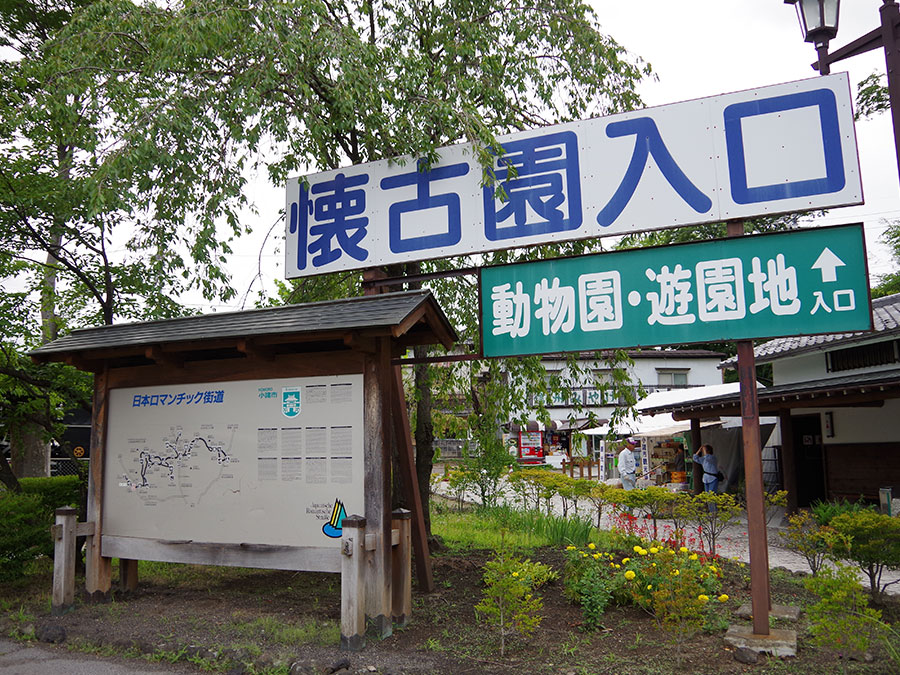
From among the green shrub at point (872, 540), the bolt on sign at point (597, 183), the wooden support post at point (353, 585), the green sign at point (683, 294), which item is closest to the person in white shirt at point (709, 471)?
the green shrub at point (872, 540)

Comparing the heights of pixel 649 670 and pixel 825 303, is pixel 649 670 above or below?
below

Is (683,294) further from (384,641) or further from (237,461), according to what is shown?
(237,461)

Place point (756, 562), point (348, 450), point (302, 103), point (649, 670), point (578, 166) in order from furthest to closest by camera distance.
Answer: point (302, 103), point (578, 166), point (348, 450), point (756, 562), point (649, 670)

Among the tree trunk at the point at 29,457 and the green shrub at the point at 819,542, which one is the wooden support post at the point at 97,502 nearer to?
the green shrub at the point at 819,542

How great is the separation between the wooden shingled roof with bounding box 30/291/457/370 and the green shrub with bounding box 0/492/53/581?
1.97m

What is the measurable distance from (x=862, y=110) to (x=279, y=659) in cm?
1589

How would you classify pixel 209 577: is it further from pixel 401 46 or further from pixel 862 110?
pixel 862 110

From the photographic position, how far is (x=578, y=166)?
7.05 meters

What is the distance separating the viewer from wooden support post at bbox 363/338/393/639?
603 centimetres

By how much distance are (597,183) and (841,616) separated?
14.8 ft

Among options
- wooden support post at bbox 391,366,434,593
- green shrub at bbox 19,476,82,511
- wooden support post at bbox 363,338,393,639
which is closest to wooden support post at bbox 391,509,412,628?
wooden support post at bbox 363,338,393,639

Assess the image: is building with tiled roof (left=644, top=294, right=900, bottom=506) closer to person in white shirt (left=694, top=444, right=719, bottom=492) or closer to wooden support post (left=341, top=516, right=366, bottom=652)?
person in white shirt (left=694, top=444, right=719, bottom=492)

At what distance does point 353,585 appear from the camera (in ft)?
18.9

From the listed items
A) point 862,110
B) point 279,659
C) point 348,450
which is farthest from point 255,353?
point 862,110
